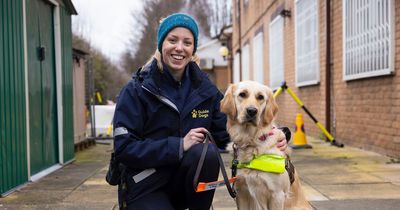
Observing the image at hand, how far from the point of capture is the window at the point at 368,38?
7402 mm

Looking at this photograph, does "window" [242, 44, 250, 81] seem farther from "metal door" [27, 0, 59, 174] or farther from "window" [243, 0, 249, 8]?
"metal door" [27, 0, 59, 174]

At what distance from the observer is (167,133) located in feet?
10.7

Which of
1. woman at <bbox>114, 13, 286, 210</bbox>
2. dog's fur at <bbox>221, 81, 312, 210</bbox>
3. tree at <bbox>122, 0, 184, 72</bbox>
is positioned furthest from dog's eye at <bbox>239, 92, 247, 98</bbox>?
tree at <bbox>122, 0, 184, 72</bbox>

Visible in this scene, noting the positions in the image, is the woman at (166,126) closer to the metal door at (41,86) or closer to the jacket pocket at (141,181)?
the jacket pocket at (141,181)

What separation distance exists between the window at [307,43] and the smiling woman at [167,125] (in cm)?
827

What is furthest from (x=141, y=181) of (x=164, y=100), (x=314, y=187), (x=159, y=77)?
(x=314, y=187)

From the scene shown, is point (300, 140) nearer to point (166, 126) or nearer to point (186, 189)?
point (186, 189)

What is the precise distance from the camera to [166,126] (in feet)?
10.6

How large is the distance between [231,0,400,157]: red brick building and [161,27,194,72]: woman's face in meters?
4.90

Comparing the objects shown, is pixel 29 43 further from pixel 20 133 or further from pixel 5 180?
pixel 5 180

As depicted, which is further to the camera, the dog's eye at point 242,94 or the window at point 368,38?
the window at point 368,38

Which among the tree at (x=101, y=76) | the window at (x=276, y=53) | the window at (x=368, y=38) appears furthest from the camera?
the tree at (x=101, y=76)

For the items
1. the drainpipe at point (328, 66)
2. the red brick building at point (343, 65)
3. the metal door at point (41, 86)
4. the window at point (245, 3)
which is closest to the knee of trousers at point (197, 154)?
the metal door at point (41, 86)

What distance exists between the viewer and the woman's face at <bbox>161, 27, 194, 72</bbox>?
10.7 feet
